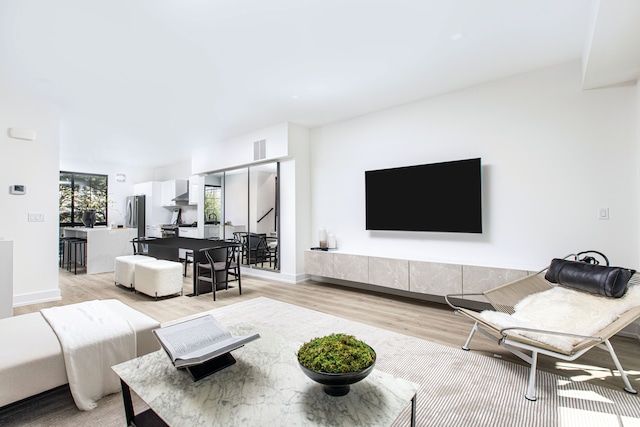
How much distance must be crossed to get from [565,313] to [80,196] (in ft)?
35.6

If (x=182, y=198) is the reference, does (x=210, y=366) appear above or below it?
below

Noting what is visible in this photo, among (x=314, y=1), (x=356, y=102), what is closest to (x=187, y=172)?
(x=356, y=102)

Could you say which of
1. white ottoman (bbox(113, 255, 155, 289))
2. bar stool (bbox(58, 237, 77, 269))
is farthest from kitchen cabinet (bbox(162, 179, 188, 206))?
white ottoman (bbox(113, 255, 155, 289))

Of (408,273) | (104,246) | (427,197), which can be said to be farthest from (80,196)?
(427,197)

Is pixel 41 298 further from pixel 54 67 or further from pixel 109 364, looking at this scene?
pixel 109 364

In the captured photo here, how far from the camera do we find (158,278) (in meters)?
4.32

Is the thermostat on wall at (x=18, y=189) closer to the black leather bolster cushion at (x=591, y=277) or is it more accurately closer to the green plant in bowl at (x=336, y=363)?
the green plant in bowl at (x=336, y=363)

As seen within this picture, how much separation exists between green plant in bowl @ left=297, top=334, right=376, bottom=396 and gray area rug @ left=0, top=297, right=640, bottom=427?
71 centimetres

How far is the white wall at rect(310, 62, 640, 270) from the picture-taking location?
10.2 ft

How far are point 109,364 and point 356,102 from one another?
4.05 m

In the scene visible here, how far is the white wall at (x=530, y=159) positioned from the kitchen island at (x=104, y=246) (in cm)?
536

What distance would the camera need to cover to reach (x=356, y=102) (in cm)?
452

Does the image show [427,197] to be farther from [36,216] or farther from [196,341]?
[36,216]

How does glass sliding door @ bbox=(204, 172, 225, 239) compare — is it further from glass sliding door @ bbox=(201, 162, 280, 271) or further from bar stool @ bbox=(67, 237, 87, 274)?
bar stool @ bbox=(67, 237, 87, 274)
